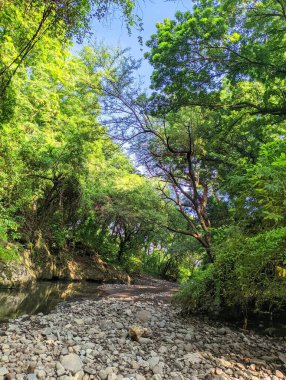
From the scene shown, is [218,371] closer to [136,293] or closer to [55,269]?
[136,293]

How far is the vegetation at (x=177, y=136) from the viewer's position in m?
4.35

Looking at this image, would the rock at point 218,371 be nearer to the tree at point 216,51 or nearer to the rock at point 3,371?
the rock at point 3,371

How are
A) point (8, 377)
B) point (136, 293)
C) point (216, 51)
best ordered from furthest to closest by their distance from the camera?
point (136, 293) → point (216, 51) → point (8, 377)

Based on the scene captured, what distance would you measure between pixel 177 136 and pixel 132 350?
5296mm

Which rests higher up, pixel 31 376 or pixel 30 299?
pixel 31 376

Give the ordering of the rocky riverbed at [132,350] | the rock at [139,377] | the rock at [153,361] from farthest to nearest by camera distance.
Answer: the rock at [153,361], the rocky riverbed at [132,350], the rock at [139,377]

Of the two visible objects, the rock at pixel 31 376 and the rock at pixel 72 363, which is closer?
the rock at pixel 31 376

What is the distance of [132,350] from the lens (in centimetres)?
392

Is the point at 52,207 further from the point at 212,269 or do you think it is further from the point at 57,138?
the point at 212,269

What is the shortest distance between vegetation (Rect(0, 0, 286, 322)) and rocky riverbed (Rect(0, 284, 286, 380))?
28.0 inches

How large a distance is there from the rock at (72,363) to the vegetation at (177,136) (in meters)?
2.61

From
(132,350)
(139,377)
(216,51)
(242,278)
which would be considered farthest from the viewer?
(216,51)

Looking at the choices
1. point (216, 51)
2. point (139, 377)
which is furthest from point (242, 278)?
point (216, 51)

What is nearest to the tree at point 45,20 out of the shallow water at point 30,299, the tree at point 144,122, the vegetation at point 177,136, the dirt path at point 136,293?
the vegetation at point 177,136
